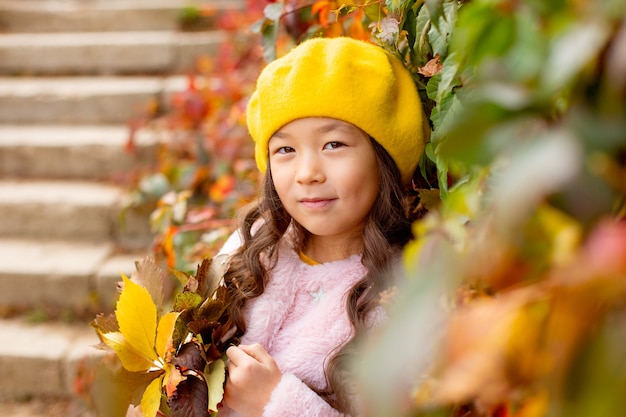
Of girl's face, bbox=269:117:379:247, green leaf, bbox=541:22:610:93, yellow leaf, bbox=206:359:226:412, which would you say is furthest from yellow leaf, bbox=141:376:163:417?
green leaf, bbox=541:22:610:93

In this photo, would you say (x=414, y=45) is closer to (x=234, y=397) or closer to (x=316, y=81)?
(x=316, y=81)

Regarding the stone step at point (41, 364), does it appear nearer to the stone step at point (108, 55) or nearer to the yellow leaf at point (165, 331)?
the yellow leaf at point (165, 331)

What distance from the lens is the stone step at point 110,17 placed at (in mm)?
4371

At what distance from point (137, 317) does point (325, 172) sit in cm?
46

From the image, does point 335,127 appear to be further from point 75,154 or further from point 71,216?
point 75,154

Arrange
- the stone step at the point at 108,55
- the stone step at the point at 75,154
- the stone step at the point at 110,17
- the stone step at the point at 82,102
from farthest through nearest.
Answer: the stone step at the point at 110,17, the stone step at the point at 108,55, the stone step at the point at 82,102, the stone step at the point at 75,154

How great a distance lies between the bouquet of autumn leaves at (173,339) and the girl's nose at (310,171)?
28 centimetres

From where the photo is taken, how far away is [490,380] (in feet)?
1.35

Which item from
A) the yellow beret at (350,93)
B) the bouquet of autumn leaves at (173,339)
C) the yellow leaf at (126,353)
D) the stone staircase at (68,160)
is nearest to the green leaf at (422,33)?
the yellow beret at (350,93)

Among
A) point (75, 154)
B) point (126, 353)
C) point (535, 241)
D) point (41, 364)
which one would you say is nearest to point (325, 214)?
point (126, 353)

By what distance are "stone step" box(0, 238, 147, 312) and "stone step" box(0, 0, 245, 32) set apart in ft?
6.40

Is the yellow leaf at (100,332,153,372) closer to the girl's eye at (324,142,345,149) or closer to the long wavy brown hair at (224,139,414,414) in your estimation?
the long wavy brown hair at (224,139,414,414)

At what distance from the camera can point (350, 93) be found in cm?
131

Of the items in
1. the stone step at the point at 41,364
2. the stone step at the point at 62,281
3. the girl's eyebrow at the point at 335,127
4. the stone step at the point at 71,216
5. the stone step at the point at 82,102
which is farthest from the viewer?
the stone step at the point at 82,102
